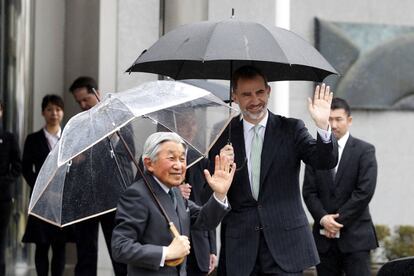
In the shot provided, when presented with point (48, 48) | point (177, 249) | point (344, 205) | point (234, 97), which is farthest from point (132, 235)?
point (48, 48)

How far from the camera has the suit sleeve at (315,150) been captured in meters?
7.00

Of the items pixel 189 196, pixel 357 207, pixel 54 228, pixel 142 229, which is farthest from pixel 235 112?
pixel 54 228

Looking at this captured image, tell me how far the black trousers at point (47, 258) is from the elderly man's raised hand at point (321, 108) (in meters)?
5.35

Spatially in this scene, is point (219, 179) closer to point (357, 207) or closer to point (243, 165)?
point (243, 165)

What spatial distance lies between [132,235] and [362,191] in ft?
12.7

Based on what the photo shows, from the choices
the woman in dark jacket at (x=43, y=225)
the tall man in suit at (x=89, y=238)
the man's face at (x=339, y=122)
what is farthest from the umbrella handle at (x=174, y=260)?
the woman in dark jacket at (x=43, y=225)

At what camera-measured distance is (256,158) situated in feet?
24.1

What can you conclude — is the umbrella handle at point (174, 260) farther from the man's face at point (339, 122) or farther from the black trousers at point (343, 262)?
the man's face at point (339, 122)

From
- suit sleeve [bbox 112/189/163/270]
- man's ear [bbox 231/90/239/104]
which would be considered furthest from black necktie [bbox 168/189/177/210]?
man's ear [bbox 231/90/239/104]

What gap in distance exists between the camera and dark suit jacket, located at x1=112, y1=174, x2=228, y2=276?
242 inches

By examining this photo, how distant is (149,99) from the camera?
21.3ft

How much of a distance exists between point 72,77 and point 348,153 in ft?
16.0

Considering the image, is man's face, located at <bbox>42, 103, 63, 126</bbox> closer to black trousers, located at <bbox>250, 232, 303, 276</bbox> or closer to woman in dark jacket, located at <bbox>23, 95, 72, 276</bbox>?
woman in dark jacket, located at <bbox>23, 95, 72, 276</bbox>

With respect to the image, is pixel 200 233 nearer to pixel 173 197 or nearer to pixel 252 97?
pixel 252 97
